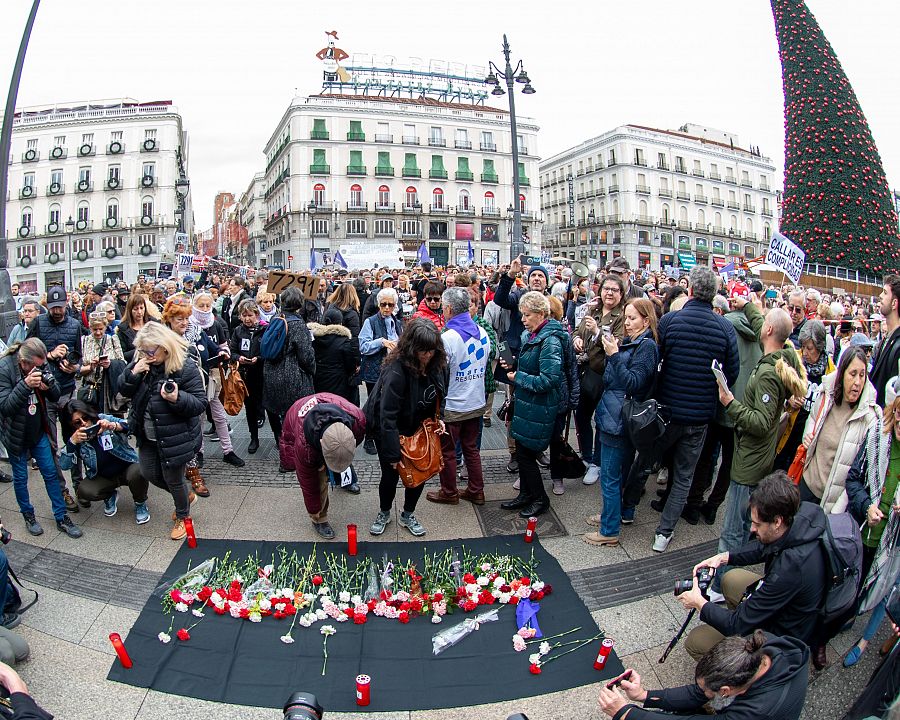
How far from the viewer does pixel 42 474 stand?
4.88 metres

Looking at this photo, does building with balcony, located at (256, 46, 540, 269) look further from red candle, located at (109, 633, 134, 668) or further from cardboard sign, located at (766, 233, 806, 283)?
red candle, located at (109, 633, 134, 668)

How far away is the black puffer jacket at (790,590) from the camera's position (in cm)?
296

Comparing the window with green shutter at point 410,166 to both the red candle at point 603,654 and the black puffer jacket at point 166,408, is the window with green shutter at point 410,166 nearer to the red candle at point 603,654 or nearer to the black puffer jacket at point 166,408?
the black puffer jacket at point 166,408

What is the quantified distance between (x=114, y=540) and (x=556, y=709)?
3946mm

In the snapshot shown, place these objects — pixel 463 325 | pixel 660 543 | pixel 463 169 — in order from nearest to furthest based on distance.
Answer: pixel 660 543 → pixel 463 325 → pixel 463 169

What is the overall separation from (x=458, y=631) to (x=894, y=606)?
9.07 feet

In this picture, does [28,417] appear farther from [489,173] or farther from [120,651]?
[489,173]

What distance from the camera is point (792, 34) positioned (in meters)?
21.8

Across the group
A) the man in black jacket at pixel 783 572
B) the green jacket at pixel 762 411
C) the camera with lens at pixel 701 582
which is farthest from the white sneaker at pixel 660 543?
the man in black jacket at pixel 783 572

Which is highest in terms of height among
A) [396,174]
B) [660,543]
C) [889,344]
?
[396,174]

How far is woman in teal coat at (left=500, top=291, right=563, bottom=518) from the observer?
4.93 meters

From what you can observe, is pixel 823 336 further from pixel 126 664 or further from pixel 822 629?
pixel 126 664

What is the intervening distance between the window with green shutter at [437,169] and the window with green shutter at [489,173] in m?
3.74

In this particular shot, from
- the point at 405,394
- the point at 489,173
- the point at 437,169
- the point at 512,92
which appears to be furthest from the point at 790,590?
the point at 489,173
